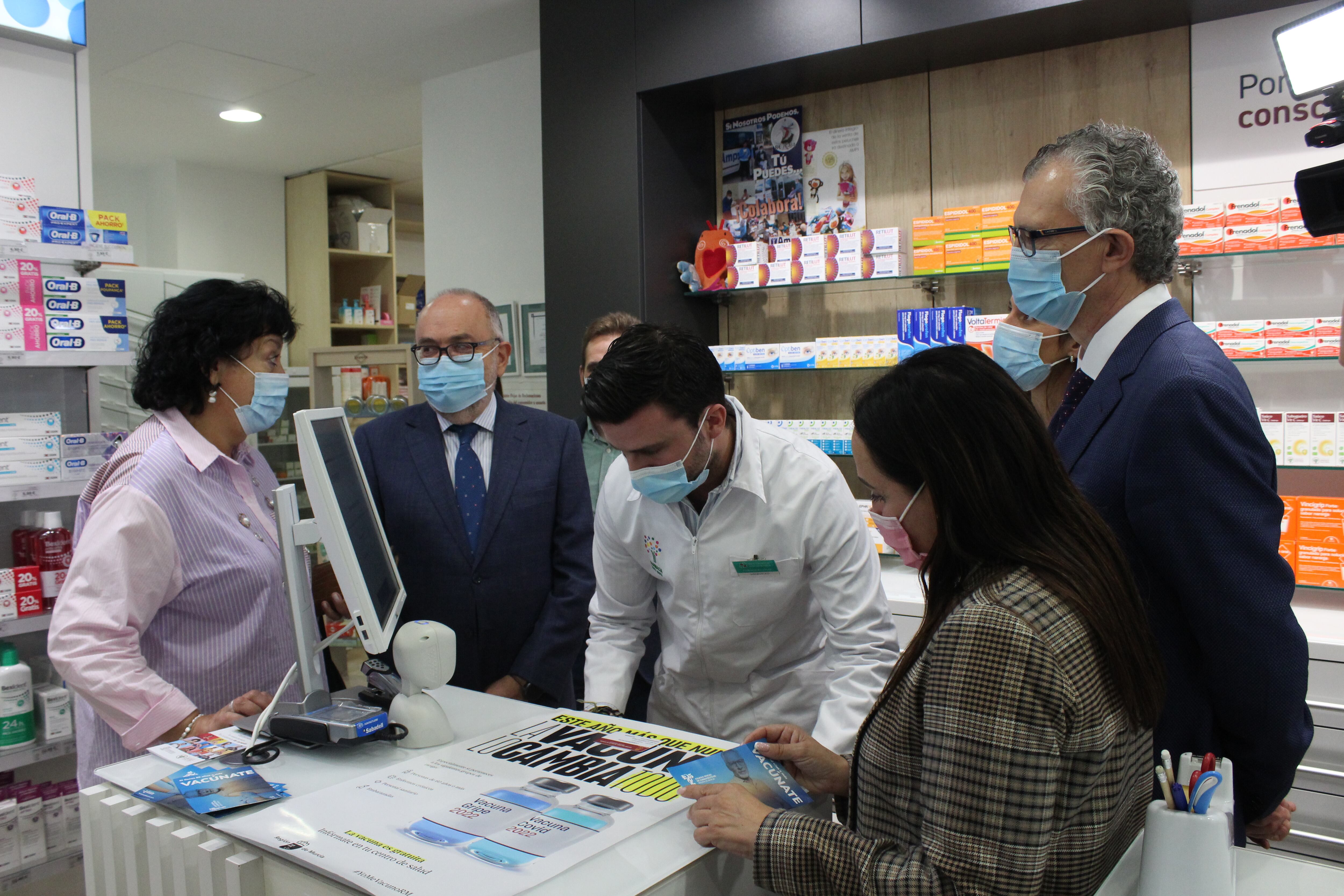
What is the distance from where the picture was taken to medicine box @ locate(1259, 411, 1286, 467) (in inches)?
116

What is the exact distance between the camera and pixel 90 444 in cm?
308

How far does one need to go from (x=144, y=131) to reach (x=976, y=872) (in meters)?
7.29

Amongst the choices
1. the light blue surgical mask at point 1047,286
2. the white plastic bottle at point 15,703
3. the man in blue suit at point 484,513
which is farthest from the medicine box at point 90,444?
the light blue surgical mask at point 1047,286

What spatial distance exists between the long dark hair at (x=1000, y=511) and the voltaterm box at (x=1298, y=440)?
224 cm

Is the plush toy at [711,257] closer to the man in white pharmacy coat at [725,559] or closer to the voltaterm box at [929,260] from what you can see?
the voltaterm box at [929,260]

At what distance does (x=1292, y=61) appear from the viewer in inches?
62.1

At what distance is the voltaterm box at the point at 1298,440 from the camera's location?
2914mm

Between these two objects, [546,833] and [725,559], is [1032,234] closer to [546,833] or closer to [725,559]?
[725,559]

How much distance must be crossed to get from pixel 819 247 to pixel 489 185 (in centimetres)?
235

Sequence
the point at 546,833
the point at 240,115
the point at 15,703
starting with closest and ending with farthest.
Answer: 1. the point at 546,833
2. the point at 15,703
3. the point at 240,115

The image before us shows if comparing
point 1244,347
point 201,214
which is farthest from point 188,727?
point 201,214

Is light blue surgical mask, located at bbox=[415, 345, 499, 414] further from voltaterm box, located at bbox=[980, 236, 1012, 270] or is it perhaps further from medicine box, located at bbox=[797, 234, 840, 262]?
voltaterm box, located at bbox=[980, 236, 1012, 270]

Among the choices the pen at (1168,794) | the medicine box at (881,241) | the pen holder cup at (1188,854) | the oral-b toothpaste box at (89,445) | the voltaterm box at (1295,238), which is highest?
the medicine box at (881,241)

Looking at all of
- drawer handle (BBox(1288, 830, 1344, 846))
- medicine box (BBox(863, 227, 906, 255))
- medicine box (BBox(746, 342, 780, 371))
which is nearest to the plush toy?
medicine box (BBox(746, 342, 780, 371))
